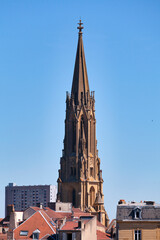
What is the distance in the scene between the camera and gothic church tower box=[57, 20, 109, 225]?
615 feet

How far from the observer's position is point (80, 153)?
191375 mm

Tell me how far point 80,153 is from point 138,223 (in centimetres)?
11989

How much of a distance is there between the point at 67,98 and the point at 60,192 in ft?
86.7

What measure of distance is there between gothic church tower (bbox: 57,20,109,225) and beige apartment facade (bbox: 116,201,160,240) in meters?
112

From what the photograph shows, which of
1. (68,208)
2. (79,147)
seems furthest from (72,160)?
(68,208)

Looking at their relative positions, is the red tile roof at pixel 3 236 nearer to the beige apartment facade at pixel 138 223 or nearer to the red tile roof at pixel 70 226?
the red tile roof at pixel 70 226

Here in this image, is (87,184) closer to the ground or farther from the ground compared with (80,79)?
closer to the ground

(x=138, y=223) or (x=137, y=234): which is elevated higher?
(x=138, y=223)

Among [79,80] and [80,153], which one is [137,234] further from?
[79,80]

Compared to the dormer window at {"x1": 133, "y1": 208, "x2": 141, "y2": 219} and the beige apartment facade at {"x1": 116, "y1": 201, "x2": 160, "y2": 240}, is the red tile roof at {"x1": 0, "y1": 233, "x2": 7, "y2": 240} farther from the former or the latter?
the dormer window at {"x1": 133, "y1": 208, "x2": 141, "y2": 219}

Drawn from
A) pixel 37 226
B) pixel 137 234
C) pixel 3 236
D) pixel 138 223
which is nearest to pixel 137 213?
pixel 138 223

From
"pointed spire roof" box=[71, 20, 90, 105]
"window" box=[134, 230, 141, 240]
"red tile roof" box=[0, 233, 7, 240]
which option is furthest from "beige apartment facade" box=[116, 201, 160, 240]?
"pointed spire roof" box=[71, 20, 90, 105]

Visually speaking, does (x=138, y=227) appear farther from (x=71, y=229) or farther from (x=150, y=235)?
(x=71, y=229)

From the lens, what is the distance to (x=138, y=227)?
71.5 metres
